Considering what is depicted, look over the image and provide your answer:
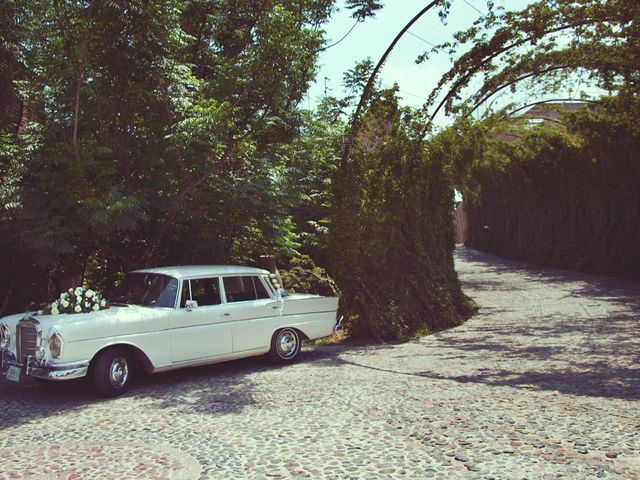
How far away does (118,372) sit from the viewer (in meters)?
6.64

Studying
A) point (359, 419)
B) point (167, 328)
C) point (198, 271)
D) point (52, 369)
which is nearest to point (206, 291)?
point (198, 271)

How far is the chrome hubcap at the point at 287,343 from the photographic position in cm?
849

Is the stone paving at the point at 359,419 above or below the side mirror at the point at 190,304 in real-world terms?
below

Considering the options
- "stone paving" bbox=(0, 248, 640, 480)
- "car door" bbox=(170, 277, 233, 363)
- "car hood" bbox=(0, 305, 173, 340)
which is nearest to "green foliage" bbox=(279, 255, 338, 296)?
"stone paving" bbox=(0, 248, 640, 480)

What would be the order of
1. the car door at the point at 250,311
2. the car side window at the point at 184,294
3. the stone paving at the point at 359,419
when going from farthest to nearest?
the car door at the point at 250,311 → the car side window at the point at 184,294 → the stone paving at the point at 359,419

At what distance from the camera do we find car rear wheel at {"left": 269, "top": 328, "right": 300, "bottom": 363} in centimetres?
842

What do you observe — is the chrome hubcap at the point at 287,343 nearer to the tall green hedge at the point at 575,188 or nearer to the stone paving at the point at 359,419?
the stone paving at the point at 359,419

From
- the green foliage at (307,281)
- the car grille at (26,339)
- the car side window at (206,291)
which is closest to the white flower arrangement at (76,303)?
the car grille at (26,339)

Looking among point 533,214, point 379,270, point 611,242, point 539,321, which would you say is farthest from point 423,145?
point 533,214

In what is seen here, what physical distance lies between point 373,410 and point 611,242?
19.4 meters

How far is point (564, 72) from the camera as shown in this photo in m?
15.5

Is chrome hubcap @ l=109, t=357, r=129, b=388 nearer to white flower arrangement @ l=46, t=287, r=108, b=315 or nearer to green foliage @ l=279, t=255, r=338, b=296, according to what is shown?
white flower arrangement @ l=46, t=287, r=108, b=315

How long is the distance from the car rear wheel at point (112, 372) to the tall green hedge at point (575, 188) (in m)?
11.6

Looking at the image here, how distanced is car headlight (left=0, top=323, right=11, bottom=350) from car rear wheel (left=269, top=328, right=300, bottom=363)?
3417 millimetres
